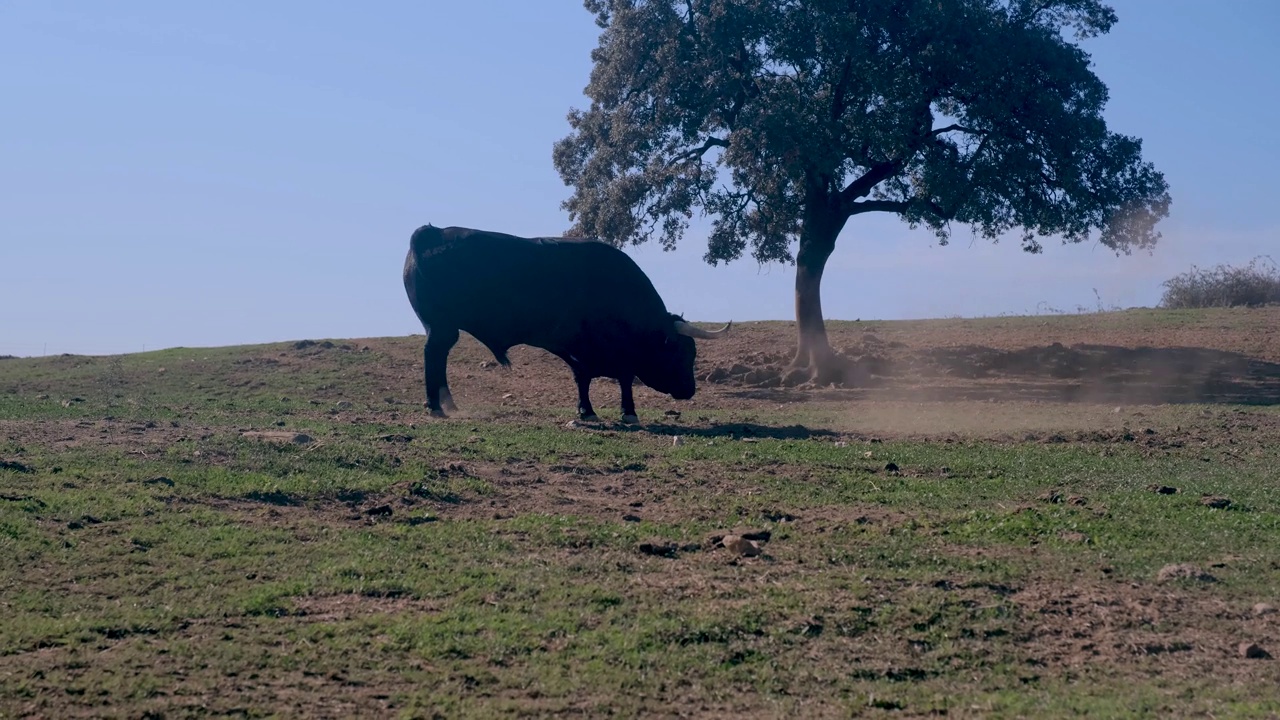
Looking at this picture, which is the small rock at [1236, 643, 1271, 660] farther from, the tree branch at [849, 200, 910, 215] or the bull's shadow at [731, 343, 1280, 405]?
the tree branch at [849, 200, 910, 215]

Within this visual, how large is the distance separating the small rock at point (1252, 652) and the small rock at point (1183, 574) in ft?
4.34

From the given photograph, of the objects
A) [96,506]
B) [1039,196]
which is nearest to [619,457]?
[96,506]

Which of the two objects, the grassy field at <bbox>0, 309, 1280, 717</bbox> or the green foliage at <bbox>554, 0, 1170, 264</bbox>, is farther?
the green foliage at <bbox>554, 0, 1170, 264</bbox>

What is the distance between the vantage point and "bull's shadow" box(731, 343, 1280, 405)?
21.7 m

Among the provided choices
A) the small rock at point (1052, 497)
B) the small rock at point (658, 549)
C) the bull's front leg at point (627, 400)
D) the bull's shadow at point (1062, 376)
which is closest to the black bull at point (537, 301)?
the bull's front leg at point (627, 400)

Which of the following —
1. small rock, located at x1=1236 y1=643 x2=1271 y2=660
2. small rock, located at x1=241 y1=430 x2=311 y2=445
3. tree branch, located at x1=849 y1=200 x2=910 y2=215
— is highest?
tree branch, located at x1=849 y1=200 x2=910 y2=215

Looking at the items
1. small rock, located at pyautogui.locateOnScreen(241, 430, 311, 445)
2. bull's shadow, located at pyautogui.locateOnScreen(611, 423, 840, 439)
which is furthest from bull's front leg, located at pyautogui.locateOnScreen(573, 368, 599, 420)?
small rock, located at pyautogui.locateOnScreen(241, 430, 311, 445)

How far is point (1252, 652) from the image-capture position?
6.44 meters

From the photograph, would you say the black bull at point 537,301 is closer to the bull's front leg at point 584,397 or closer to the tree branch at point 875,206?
the bull's front leg at point 584,397

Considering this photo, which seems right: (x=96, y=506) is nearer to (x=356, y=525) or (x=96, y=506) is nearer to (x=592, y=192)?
(x=356, y=525)

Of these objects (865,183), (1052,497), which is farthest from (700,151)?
(1052,497)

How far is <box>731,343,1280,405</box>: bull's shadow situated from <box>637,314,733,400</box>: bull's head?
343 cm

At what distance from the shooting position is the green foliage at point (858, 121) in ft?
74.3

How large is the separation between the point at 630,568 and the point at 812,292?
57.3 feet
